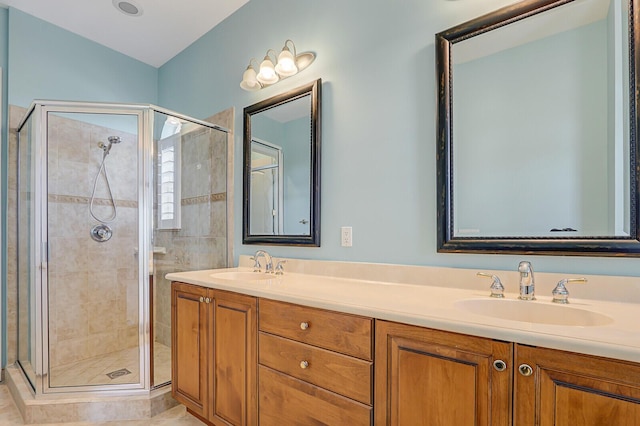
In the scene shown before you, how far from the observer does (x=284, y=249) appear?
81.6 inches

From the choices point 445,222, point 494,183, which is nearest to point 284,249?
point 445,222

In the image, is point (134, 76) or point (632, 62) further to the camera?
point (134, 76)

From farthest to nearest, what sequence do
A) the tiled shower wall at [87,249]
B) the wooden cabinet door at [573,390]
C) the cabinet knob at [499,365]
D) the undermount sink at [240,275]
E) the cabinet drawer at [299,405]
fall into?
the tiled shower wall at [87,249]
the undermount sink at [240,275]
the cabinet drawer at [299,405]
the cabinet knob at [499,365]
the wooden cabinet door at [573,390]

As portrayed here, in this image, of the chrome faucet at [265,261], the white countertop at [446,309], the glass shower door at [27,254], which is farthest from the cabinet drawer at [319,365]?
the glass shower door at [27,254]

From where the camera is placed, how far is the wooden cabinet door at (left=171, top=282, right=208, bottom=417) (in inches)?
67.1

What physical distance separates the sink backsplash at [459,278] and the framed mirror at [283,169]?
18 centimetres

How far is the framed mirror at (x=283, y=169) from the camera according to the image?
1.90 meters

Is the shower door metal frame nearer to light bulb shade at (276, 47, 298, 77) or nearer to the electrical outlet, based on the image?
light bulb shade at (276, 47, 298, 77)

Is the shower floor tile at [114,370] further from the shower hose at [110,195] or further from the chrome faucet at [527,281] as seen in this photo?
the chrome faucet at [527,281]

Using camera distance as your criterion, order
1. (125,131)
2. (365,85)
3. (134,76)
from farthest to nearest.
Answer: (134,76) < (125,131) < (365,85)

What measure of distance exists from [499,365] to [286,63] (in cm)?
182

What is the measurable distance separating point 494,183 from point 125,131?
89.1 inches

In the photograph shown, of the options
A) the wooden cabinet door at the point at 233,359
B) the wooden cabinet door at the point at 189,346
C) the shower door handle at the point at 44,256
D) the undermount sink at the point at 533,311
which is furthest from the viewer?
the shower door handle at the point at 44,256

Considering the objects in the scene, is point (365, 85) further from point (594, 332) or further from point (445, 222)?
point (594, 332)
